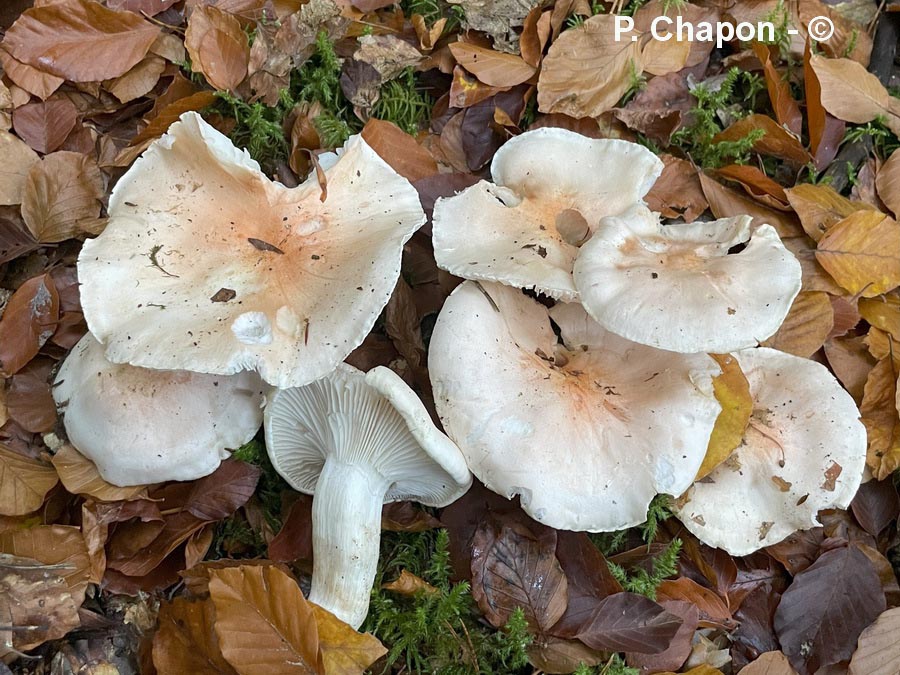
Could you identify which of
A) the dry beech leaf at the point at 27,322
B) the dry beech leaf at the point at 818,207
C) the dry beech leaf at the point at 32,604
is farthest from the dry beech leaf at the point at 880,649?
the dry beech leaf at the point at 27,322

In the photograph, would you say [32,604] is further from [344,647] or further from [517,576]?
[517,576]

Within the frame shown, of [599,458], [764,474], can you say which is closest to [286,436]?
[599,458]

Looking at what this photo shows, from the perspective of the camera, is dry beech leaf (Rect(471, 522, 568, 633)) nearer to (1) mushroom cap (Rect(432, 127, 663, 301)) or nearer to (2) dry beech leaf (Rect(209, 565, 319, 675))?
(2) dry beech leaf (Rect(209, 565, 319, 675))

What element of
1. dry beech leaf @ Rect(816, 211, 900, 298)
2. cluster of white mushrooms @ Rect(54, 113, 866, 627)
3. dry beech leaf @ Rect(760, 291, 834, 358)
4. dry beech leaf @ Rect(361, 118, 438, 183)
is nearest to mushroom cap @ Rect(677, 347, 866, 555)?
cluster of white mushrooms @ Rect(54, 113, 866, 627)

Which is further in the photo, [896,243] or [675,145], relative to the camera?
[675,145]

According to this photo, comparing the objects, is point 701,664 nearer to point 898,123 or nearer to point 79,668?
point 79,668
